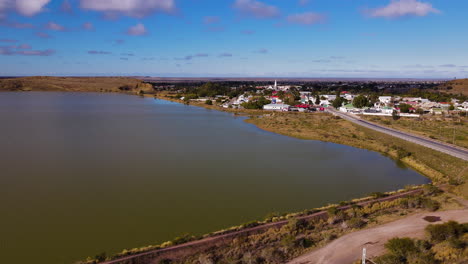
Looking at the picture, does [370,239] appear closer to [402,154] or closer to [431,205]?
[431,205]

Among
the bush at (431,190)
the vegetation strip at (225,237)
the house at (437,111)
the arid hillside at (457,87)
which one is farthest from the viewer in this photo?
the arid hillside at (457,87)

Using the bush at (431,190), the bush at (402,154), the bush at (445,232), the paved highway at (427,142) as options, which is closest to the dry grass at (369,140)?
the bush at (402,154)

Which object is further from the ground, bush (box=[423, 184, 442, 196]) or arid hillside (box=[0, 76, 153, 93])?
arid hillside (box=[0, 76, 153, 93])

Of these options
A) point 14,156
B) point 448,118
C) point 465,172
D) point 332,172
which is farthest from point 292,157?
point 448,118

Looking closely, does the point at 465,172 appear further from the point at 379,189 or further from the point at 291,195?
the point at 291,195

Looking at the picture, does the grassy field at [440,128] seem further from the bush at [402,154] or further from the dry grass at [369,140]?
the bush at [402,154]

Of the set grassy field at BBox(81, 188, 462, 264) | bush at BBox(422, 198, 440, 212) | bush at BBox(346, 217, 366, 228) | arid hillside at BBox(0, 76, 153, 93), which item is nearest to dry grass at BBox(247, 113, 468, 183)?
bush at BBox(422, 198, 440, 212)

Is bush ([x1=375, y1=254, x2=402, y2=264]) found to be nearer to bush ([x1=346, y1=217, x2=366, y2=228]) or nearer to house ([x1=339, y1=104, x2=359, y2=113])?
bush ([x1=346, y1=217, x2=366, y2=228])
